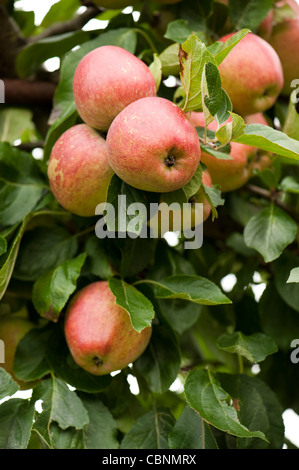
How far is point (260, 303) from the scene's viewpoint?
934 mm

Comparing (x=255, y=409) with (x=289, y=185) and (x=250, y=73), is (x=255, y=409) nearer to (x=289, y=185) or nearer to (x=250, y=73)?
(x=289, y=185)

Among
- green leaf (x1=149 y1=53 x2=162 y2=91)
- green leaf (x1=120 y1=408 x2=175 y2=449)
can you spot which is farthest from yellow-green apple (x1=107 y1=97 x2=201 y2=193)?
green leaf (x1=120 y1=408 x2=175 y2=449)

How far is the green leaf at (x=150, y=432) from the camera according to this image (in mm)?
775

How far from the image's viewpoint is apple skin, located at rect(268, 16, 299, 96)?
0.93m

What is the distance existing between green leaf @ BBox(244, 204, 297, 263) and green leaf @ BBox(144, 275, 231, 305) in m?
0.09

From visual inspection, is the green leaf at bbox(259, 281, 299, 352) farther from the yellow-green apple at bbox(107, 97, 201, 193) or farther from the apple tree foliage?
the yellow-green apple at bbox(107, 97, 201, 193)

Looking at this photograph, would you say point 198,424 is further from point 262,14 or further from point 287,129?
point 262,14

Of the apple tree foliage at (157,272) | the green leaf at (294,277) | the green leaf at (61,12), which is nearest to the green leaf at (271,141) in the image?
the apple tree foliage at (157,272)

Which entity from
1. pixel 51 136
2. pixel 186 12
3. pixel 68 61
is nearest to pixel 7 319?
pixel 51 136

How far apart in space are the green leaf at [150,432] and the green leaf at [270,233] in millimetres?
246

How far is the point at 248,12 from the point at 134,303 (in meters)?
0.47

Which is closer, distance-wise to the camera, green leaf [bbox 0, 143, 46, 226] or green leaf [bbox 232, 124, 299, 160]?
green leaf [bbox 232, 124, 299, 160]

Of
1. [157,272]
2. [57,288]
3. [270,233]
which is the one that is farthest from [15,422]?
[270,233]

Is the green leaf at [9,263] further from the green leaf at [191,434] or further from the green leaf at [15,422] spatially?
the green leaf at [191,434]
